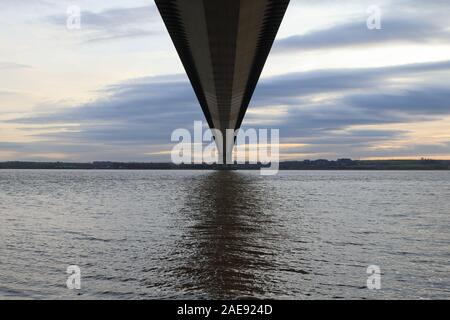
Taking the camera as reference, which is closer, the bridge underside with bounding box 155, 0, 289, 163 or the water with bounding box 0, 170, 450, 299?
the water with bounding box 0, 170, 450, 299

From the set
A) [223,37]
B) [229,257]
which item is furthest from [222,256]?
[223,37]

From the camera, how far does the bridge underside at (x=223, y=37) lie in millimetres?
16344

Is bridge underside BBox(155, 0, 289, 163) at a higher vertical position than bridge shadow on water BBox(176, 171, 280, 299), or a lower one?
higher

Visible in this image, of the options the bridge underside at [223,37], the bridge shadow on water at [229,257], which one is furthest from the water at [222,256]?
the bridge underside at [223,37]

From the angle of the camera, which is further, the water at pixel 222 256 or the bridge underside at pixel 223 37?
the bridge underside at pixel 223 37

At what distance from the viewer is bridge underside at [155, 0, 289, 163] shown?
1634 centimetres

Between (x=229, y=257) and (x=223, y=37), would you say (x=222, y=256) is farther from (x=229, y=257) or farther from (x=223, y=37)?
(x=223, y=37)

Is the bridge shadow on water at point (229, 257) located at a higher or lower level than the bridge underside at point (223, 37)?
lower

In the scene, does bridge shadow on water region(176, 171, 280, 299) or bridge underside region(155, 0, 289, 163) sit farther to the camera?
bridge underside region(155, 0, 289, 163)

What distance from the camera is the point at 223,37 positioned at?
19797 mm

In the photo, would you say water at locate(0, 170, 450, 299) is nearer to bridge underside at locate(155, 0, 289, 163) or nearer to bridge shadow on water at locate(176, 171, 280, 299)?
bridge shadow on water at locate(176, 171, 280, 299)

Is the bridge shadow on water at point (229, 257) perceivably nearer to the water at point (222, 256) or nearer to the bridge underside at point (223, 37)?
the water at point (222, 256)

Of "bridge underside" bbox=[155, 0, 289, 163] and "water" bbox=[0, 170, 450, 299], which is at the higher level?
"bridge underside" bbox=[155, 0, 289, 163]

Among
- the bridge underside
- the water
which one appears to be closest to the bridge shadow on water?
the water
